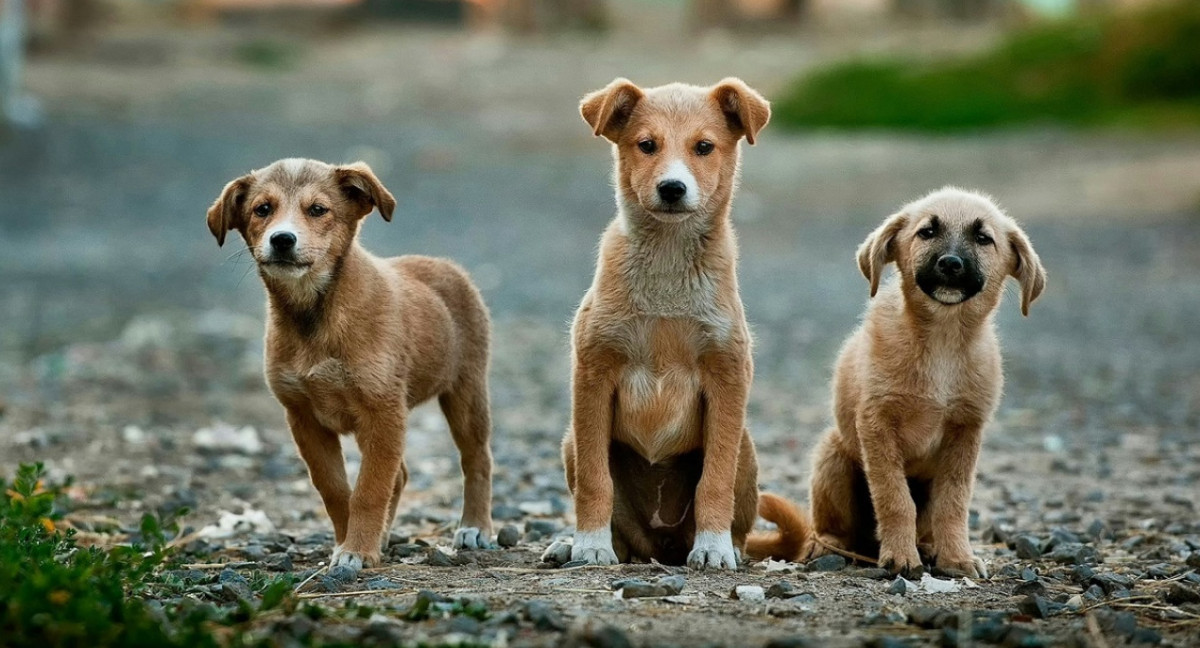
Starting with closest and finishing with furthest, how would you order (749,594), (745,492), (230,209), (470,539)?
(749,594) → (230,209) → (745,492) → (470,539)

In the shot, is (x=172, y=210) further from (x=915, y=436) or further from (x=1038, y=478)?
(x=915, y=436)

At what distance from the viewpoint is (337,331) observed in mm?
5922

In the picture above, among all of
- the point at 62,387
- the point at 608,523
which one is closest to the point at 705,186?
the point at 608,523

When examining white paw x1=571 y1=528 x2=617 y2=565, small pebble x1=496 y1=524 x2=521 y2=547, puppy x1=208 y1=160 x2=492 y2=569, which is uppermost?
puppy x1=208 y1=160 x2=492 y2=569

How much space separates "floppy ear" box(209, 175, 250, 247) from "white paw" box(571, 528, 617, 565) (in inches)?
72.2

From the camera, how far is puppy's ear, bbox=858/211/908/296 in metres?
6.18

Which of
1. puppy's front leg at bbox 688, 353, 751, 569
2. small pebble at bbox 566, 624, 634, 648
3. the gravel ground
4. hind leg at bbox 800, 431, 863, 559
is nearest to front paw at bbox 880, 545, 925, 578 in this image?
the gravel ground

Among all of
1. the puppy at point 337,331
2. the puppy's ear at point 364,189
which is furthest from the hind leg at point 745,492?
the puppy's ear at point 364,189

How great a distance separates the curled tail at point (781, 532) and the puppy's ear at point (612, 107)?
1.66 m

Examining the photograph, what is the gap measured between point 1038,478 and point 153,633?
5.53 metres

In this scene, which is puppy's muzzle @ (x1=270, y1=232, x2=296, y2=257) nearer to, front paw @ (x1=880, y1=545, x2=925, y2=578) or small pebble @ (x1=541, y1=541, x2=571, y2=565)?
small pebble @ (x1=541, y1=541, x2=571, y2=565)

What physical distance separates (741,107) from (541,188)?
1675 centimetres

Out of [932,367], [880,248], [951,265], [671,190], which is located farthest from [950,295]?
[671,190]

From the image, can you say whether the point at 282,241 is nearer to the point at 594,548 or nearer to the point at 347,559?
the point at 347,559
